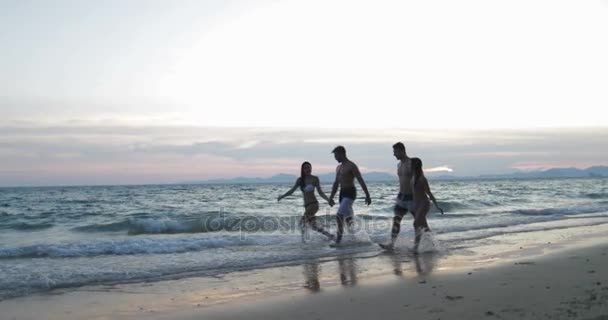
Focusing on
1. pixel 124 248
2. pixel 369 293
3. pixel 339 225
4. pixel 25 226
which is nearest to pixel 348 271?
pixel 369 293

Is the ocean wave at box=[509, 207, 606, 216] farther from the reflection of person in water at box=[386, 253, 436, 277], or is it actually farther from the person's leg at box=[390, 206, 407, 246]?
the reflection of person in water at box=[386, 253, 436, 277]

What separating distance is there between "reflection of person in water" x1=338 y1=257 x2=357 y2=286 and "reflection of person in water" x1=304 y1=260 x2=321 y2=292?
32 cm

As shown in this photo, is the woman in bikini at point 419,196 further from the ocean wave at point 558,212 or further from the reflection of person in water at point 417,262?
Result: the ocean wave at point 558,212

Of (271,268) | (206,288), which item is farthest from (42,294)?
(271,268)

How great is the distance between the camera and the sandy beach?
4758mm

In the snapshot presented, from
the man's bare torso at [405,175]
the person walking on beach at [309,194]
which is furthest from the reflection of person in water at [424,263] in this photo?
the person walking on beach at [309,194]

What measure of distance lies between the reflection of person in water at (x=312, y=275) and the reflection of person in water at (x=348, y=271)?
0.32 meters

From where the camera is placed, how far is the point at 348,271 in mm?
7320

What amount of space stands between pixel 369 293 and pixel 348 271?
1.60 meters

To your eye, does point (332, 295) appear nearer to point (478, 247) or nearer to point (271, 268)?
point (271, 268)

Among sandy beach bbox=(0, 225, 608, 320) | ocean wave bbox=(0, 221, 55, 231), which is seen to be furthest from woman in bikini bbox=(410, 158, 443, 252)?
ocean wave bbox=(0, 221, 55, 231)

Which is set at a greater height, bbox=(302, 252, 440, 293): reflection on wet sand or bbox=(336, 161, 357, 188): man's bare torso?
bbox=(336, 161, 357, 188): man's bare torso

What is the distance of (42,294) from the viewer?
20.6 feet

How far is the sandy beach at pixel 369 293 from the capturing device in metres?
4.76
